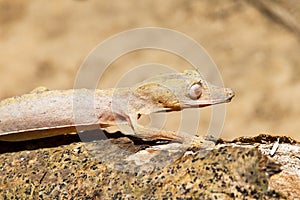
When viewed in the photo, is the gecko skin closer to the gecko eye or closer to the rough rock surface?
the gecko eye

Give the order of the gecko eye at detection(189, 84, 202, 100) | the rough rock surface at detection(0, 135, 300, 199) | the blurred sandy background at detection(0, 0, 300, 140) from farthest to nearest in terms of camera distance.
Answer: the blurred sandy background at detection(0, 0, 300, 140), the gecko eye at detection(189, 84, 202, 100), the rough rock surface at detection(0, 135, 300, 199)

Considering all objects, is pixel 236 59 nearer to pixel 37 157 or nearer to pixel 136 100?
pixel 136 100

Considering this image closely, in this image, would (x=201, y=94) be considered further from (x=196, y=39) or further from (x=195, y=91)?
(x=196, y=39)

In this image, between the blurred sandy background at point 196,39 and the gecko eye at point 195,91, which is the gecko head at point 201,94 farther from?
the blurred sandy background at point 196,39

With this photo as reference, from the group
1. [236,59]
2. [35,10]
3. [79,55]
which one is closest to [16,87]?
[79,55]

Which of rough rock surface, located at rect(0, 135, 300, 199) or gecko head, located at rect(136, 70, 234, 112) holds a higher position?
gecko head, located at rect(136, 70, 234, 112)

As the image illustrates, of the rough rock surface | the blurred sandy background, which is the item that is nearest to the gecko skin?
the rough rock surface

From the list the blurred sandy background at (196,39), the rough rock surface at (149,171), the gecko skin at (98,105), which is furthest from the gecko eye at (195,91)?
the blurred sandy background at (196,39)

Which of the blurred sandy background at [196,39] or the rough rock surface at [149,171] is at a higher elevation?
the blurred sandy background at [196,39]
